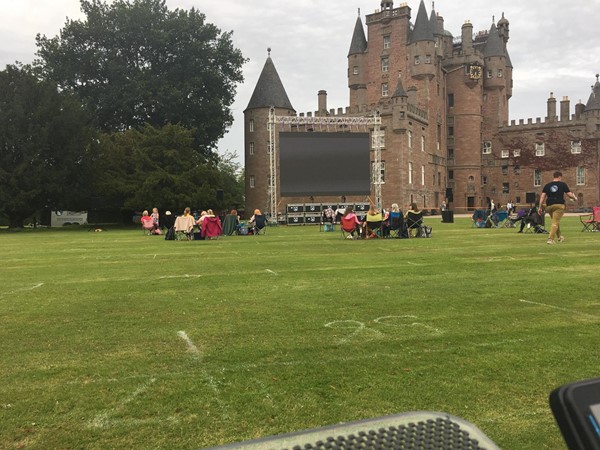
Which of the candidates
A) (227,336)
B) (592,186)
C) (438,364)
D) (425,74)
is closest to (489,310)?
(438,364)

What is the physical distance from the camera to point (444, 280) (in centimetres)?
795

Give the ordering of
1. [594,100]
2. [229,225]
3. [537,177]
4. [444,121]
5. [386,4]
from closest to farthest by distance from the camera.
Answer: [229,225]
[386,4]
[594,100]
[444,121]
[537,177]

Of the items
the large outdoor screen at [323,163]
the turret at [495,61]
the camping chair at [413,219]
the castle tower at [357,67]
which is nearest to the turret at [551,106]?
the turret at [495,61]

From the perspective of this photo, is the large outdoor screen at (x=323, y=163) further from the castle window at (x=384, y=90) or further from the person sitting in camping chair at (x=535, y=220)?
the castle window at (x=384, y=90)

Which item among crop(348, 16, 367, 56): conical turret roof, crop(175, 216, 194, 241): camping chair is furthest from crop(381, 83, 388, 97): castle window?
crop(175, 216, 194, 241): camping chair

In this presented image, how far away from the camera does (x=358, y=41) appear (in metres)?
68.1

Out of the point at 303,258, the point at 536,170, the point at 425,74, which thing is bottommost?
the point at 303,258

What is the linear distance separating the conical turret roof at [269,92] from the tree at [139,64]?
1203 cm

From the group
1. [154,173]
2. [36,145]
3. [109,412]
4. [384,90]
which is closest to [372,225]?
[109,412]

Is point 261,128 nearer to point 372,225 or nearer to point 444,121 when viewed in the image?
point 444,121

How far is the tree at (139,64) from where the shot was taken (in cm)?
4297

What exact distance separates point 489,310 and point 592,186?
2768 inches

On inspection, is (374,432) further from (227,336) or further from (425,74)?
(425,74)

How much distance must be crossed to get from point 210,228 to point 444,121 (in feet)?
182
